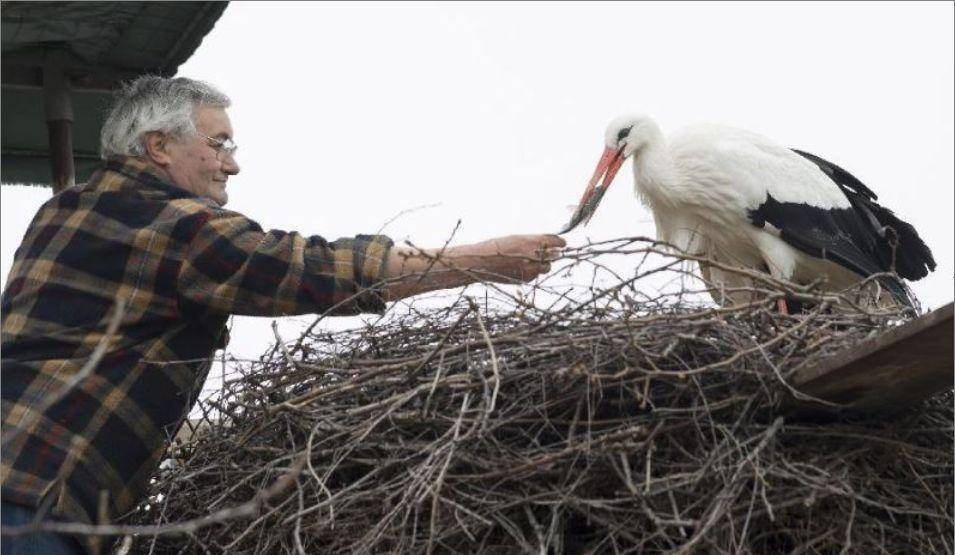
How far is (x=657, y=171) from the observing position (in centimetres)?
547

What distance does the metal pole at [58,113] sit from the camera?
5035mm

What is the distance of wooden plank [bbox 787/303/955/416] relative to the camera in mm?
2758

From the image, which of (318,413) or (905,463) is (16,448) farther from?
(905,463)

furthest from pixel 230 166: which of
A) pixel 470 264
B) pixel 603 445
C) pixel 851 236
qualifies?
pixel 851 236

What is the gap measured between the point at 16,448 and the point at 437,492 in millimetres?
873

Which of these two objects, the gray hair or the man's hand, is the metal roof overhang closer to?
the gray hair

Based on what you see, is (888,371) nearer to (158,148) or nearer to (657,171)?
(158,148)

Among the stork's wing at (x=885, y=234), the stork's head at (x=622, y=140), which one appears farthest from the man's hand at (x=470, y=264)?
the stork's wing at (x=885, y=234)

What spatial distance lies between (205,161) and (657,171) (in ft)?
7.15

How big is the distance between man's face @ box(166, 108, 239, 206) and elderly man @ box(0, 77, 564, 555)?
18 centimetres

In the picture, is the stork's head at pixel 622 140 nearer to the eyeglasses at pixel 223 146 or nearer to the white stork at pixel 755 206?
the white stork at pixel 755 206

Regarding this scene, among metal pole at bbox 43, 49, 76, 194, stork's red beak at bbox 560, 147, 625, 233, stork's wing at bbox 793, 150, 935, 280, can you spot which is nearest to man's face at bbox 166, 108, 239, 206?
stork's red beak at bbox 560, 147, 625, 233

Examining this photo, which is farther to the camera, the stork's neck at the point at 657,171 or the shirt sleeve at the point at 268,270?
the stork's neck at the point at 657,171

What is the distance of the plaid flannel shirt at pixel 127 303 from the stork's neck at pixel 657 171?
2.20m
